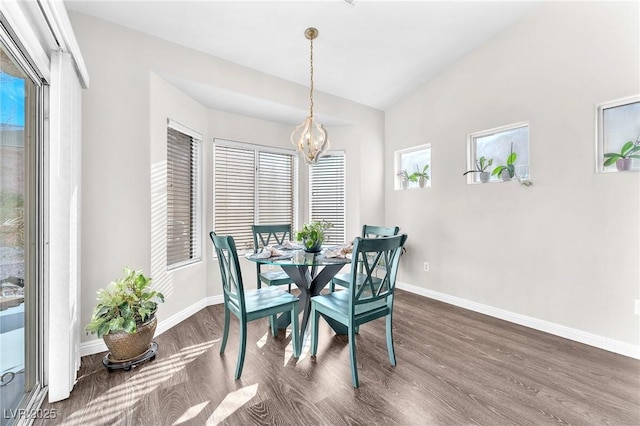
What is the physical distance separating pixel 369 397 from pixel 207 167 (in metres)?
3.00

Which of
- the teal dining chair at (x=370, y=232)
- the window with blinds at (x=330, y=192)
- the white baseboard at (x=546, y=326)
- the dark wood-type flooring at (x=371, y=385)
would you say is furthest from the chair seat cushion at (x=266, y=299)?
the white baseboard at (x=546, y=326)

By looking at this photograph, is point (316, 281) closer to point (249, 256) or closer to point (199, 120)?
point (249, 256)

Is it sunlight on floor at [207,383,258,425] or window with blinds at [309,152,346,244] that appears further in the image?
window with blinds at [309,152,346,244]

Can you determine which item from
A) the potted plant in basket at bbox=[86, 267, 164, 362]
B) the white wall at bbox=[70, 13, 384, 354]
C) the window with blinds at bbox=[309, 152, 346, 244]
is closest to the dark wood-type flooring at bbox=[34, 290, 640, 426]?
the potted plant in basket at bbox=[86, 267, 164, 362]

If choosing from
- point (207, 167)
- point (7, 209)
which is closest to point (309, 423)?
point (7, 209)

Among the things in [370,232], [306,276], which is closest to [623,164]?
[370,232]

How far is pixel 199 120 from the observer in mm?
3371

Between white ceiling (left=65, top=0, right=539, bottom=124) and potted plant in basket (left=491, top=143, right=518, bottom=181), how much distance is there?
1422mm

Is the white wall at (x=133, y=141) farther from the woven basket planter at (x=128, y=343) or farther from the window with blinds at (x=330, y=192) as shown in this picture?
the window with blinds at (x=330, y=192)

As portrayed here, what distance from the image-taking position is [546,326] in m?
2.80

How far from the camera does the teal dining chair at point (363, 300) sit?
6.15 ft

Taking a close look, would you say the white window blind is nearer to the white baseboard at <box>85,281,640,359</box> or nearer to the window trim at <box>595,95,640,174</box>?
the white baseboard at <box>85,281,640,359</box>

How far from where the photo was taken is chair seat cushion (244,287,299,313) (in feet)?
7.00

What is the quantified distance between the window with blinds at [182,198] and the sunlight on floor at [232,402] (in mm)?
1688
